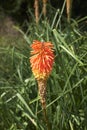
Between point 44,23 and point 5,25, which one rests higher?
point 5,25

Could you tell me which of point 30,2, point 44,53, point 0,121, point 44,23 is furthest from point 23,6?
point 44,53

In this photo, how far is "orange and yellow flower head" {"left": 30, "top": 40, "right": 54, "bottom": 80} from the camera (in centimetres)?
252

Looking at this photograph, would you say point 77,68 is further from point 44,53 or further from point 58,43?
point 44,53

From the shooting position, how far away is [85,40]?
3.77 meters

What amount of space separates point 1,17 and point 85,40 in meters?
7.16

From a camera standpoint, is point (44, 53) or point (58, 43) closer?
point (44, 53)

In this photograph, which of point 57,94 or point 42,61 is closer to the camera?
point 42,61

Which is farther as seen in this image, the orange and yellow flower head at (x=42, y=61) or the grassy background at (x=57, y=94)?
the grassy background at (x=57, y=94)

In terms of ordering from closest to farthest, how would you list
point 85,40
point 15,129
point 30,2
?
point 15,129 → point 85,40 → point 30,2

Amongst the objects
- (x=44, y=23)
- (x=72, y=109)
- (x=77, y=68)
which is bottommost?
(x=72, y=109)

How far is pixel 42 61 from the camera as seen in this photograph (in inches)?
101

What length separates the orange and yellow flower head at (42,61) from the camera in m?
2.52

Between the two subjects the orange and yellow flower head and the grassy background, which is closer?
the orange and yellow flower head

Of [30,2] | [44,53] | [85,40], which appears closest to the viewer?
[44,53]
